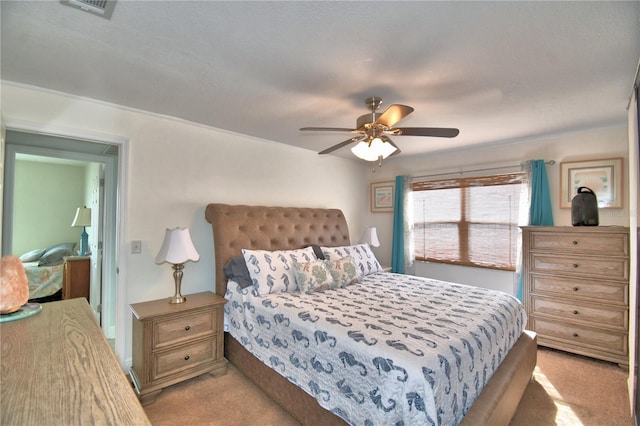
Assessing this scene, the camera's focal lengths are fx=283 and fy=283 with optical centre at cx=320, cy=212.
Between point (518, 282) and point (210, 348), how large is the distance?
3556 millimetres

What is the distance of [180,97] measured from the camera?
2.34m

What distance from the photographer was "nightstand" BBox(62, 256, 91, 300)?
3.80 metres

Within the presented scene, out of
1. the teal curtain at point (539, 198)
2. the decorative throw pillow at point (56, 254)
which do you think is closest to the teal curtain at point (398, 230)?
the teal curtain at point (539, 198)

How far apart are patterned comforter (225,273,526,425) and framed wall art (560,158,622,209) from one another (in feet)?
5.73

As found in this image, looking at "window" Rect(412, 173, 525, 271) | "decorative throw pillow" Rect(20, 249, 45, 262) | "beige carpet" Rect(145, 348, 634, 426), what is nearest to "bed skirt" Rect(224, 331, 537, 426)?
"beige carpet" Rect(145, 348, 634, 426)

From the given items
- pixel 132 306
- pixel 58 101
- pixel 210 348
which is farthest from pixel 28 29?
pixel 210 348

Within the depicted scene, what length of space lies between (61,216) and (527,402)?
7.25 m

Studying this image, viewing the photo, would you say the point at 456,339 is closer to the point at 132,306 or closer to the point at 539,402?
the point at 539,402

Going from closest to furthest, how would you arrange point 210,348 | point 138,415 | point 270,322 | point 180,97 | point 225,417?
point 138,415
point 225,417
point 270,322
point 180,97
point 210,348

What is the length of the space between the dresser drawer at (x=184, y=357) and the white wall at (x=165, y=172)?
0.54 meters

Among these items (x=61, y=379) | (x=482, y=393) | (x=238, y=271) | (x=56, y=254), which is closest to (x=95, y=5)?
(x=61, y=379)

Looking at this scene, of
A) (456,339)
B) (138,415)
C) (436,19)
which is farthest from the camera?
(456,339)

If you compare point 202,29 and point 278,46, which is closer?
point 202,29

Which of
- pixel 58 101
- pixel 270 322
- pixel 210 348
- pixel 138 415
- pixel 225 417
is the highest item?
pixel 58 101
